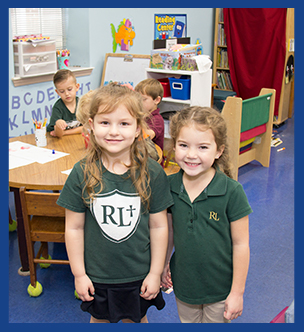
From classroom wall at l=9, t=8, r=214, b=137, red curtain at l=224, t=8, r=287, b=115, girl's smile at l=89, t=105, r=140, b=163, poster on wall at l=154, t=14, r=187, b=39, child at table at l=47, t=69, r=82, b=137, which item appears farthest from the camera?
red curtain at l=224, t=8, r=287, b=115

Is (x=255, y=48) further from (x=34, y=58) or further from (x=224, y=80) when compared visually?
(x=34, y=58)

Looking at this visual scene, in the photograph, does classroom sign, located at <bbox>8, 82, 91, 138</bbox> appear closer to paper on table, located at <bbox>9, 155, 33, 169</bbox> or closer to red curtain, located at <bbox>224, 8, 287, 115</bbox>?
paper on table, located at <bbox>9, 155, 33, 169</bbox>

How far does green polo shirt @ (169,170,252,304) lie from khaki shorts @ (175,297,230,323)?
0.04 metres

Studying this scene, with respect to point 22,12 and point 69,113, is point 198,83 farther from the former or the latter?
point 22,12

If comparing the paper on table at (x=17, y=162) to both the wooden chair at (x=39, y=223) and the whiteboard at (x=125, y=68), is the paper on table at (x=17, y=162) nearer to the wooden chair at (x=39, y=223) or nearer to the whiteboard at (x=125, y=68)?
the wooden chair at (x=39, y=223)

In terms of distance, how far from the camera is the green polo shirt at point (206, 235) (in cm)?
111

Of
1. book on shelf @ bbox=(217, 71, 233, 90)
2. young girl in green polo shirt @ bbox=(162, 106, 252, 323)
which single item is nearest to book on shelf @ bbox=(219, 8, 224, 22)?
book on shelf @ bbox=(217, 71, 233, 90)

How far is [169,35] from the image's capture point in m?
5.25

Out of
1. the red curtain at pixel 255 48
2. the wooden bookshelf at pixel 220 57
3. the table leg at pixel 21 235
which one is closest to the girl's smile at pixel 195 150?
the table leg at pixel 21 235

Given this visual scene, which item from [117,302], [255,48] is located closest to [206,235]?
[117,302]

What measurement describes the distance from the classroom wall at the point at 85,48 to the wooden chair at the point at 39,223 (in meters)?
1.78

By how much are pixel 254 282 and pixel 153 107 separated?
51.6 inches

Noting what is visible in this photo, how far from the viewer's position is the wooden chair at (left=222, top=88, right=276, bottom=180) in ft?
11.2

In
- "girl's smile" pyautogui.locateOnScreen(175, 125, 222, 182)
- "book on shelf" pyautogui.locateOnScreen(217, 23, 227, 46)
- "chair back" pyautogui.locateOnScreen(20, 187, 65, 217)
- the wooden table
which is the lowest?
"chair back" pyautogui.locateOnScreen(20, 187, 65, 217)
